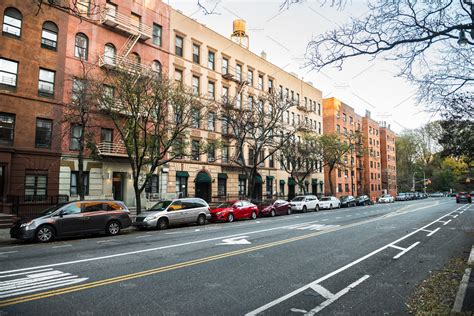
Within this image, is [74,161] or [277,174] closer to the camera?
[74,161]

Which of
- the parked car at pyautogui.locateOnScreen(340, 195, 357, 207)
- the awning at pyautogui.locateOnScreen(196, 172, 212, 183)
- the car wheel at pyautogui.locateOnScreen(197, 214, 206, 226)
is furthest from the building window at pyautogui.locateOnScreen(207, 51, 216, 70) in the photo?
the parked car at pyautogui.locateOnScreen(340, 195, 357, 207)

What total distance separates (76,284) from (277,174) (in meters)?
36.9

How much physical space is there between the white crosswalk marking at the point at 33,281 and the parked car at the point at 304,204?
83.8 ft

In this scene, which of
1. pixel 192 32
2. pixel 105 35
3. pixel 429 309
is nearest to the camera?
pixel 429 309

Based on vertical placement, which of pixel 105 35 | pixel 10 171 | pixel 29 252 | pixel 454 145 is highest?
pixel 105 35

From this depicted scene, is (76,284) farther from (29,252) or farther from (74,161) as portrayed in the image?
(74,161)

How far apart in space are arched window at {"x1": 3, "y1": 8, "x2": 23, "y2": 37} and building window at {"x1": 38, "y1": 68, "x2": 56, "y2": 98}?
8.79 ft

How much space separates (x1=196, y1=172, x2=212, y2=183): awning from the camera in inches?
1215

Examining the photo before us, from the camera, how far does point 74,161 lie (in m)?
22.6

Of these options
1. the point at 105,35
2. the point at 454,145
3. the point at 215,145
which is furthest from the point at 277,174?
the point at 105,35

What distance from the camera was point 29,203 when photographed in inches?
782

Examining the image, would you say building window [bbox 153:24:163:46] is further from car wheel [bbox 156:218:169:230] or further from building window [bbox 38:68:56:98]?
car wheel [bbox 156:218:169:230]

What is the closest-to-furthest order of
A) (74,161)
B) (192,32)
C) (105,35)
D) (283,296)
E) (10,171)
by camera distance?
(283,296) → (10,171) → (74,161) → (105,35) → (192,32)

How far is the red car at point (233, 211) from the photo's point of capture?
21.0m
